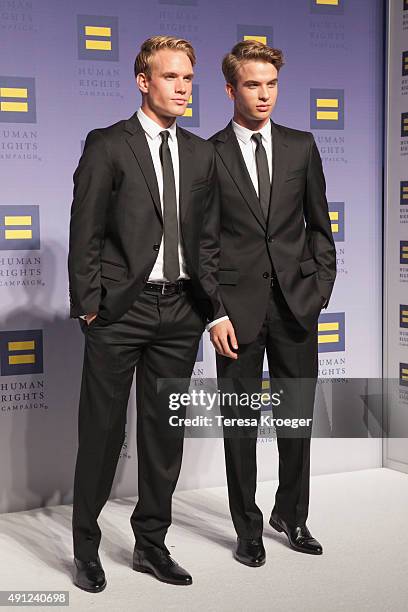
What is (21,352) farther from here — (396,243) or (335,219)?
(396,243)

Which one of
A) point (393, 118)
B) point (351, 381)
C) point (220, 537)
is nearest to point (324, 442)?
point (351, 381)

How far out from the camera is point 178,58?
307 cm

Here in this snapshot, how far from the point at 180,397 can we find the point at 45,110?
152 centimetres

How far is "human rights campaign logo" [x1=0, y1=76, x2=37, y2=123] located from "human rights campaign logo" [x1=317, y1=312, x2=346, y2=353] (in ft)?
5.50

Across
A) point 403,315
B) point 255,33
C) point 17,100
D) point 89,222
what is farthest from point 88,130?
point 403,315

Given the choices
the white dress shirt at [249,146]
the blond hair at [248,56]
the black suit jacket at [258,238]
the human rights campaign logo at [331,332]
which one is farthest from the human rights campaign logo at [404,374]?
the blond hair at [248,56]

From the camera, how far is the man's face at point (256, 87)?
324 cm

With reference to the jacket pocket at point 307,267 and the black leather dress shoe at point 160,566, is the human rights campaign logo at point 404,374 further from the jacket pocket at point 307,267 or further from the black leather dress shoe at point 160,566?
the black leather dress shoe at point 160,566

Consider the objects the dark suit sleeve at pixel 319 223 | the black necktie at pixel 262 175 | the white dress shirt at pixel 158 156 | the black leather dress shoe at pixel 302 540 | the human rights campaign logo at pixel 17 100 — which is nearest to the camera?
the white dress shirt at pixel 158 156

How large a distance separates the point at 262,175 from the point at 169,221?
0.44m

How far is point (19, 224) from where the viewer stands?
405cm

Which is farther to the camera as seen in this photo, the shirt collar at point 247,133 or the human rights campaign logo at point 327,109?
the human rights campaign logo at point 327,109

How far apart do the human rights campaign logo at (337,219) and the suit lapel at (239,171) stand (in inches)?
53.9

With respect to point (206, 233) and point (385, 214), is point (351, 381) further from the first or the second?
point (206, 233)
